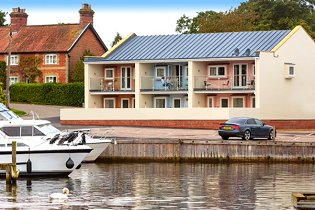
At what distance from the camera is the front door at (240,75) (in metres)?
86.8

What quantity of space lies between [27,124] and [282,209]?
18.4 meters

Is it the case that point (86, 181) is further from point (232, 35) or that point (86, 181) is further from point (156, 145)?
point (232, 35)

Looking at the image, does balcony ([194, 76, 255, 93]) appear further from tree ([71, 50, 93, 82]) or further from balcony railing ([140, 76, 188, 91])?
tree ([71, 50, 93, 82])

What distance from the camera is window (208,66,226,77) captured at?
88188 millimetres

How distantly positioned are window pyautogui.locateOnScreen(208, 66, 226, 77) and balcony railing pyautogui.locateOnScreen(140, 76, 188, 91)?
251cm

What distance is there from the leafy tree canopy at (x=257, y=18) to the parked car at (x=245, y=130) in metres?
52.3

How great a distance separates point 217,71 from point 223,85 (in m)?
1.52

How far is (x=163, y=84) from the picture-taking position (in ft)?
297

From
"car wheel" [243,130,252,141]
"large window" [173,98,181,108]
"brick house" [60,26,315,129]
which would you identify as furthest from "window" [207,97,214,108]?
"car wheel" [243,130,252,141]

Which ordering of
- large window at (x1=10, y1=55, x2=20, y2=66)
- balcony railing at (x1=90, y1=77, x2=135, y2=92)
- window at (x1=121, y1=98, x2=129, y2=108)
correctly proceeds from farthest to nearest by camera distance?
large window at (x1=10, y1=55, x2=20, y2=66) < window at (x1=121, y1=98, x2=129, y2=108) < balcony railing at (x1=90, y1=77, x2=135, y2=92)

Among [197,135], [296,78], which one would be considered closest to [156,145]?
[197,135]

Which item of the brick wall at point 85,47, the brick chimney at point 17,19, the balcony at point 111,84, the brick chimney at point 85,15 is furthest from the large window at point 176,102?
the brick chimney at point 17,19

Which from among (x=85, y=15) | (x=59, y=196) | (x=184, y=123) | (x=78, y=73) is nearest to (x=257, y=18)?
(x=85, y=15)

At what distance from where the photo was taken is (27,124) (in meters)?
52.0
